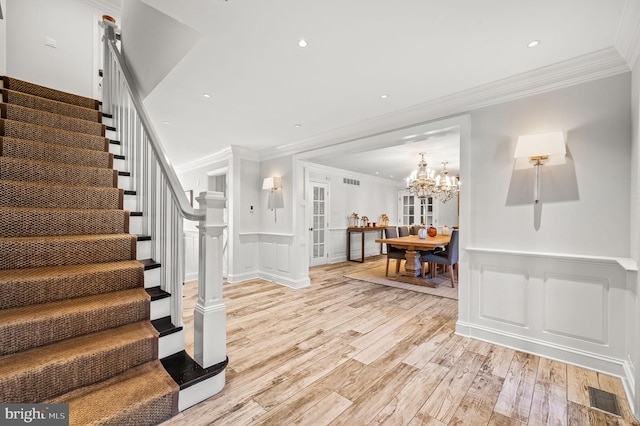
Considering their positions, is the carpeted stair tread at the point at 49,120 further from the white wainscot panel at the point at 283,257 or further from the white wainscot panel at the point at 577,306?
the white wainscot panel at the point at 577,306

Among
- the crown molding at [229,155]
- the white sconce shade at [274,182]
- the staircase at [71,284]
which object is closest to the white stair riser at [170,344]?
the staircase at [71,284]

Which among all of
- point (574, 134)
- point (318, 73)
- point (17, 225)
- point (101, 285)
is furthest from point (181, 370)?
point (574, 134)

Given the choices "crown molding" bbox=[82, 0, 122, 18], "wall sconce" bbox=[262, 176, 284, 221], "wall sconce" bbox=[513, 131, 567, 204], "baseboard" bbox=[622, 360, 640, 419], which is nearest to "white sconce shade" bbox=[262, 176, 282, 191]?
"wall sconce" bbox=[262, 176, 284, 221]

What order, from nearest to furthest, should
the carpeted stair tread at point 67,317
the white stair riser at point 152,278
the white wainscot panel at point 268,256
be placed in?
the carpeted stair tread at point 67,317 → the white stair riser at point 152,278 → the white wainscot panel at point 268,256

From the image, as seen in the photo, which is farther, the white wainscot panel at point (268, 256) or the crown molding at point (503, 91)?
the white wainscot panel at point (268, 256)

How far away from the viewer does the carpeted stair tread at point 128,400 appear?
1.23 meters

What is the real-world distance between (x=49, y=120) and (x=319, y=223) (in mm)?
5055

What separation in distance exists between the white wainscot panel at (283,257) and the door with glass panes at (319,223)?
1658 millimetres

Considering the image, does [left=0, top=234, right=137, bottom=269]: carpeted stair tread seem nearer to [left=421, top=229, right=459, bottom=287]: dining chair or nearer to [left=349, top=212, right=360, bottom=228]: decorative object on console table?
[left=421, top=229, right=459, bottom=287]: dining chair

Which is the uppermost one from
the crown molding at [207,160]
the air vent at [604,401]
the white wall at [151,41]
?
the white wall at [151,41]

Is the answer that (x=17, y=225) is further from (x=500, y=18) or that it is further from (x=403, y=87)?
(x=500, y=18)

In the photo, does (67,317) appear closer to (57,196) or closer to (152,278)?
(152,278)

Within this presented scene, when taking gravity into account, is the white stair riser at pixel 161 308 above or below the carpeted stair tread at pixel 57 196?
below

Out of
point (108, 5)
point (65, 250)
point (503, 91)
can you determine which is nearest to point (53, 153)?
point (65, 250)
